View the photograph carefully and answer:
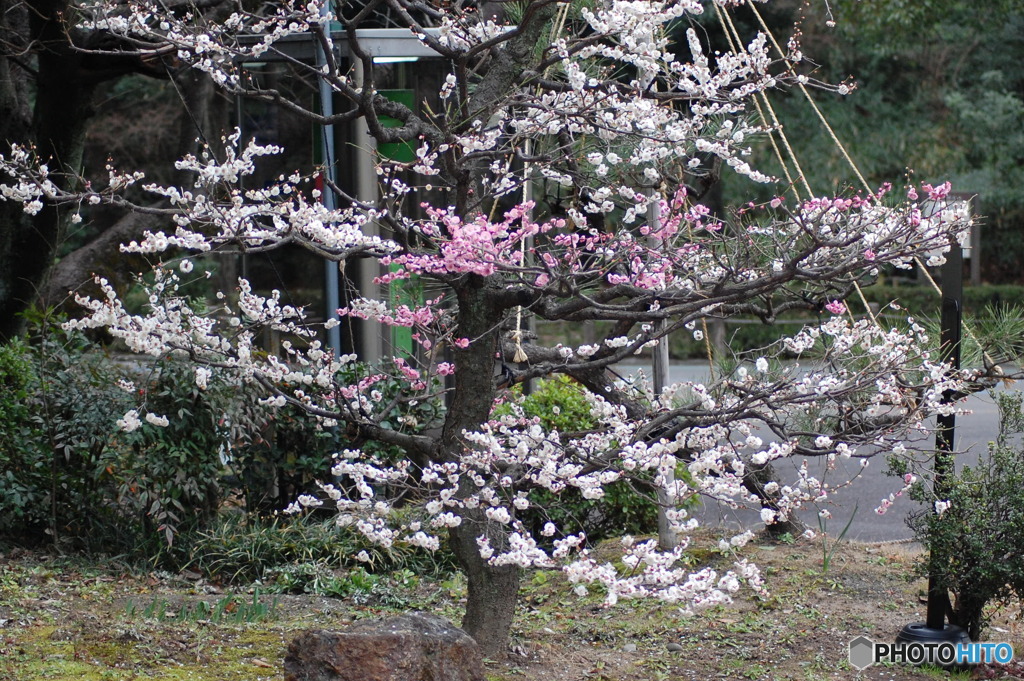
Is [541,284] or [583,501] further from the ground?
[541,284]

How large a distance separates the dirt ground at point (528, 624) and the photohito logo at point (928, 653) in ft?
0.18

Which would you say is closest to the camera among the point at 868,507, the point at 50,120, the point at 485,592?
the point at 485,592

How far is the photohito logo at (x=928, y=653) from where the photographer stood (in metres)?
3.97

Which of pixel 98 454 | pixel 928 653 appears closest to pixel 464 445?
pixel 928 653

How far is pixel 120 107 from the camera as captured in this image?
52.5 feet

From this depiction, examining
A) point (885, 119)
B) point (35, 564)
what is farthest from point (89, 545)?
point (885, 119)

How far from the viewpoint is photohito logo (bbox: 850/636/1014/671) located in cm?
397

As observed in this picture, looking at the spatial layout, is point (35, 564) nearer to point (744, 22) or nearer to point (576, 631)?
point (576, 631)

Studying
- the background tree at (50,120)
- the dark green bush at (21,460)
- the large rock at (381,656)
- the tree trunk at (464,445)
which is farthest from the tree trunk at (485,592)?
the background tree at (50,120)

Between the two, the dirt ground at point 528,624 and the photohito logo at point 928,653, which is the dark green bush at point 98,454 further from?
the photohito logo at point 928,653

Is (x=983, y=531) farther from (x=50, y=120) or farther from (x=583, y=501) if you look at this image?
(x=50, y=120)

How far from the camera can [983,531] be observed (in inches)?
152

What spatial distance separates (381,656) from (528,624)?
1.61 meters

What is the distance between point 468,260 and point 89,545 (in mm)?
3291
